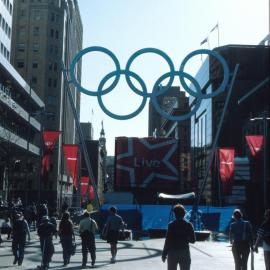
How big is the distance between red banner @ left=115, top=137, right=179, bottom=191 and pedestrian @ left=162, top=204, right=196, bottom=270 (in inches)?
1884

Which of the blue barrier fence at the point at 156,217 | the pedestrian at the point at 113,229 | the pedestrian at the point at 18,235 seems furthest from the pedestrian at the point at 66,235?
the blue barrier fence at the point at 156,217

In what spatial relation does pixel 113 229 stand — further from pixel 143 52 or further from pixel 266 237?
pixel 143 52

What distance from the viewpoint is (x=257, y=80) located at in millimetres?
76375

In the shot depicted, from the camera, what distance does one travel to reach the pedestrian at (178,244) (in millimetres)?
10305

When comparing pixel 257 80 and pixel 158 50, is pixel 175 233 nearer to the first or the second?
pixel 158 50

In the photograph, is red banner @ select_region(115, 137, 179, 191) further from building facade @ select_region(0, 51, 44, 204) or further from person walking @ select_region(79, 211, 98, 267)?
person walking @ select_region(79, 211, 98, 267)

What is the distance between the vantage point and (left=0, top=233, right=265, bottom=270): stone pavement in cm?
1745

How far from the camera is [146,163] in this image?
194 feet

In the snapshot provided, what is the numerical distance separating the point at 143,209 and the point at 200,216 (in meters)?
3.31

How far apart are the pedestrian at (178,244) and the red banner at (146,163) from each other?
4785 centimetres

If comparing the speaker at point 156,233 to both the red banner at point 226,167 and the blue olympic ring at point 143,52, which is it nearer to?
the blue olympic ring at point 143,52

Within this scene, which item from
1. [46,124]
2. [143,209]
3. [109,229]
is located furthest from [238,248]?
[46,124]

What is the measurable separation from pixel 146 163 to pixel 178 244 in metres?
48.7

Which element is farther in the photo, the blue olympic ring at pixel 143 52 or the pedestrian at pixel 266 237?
the blue olympic ring at pixel 143 52
